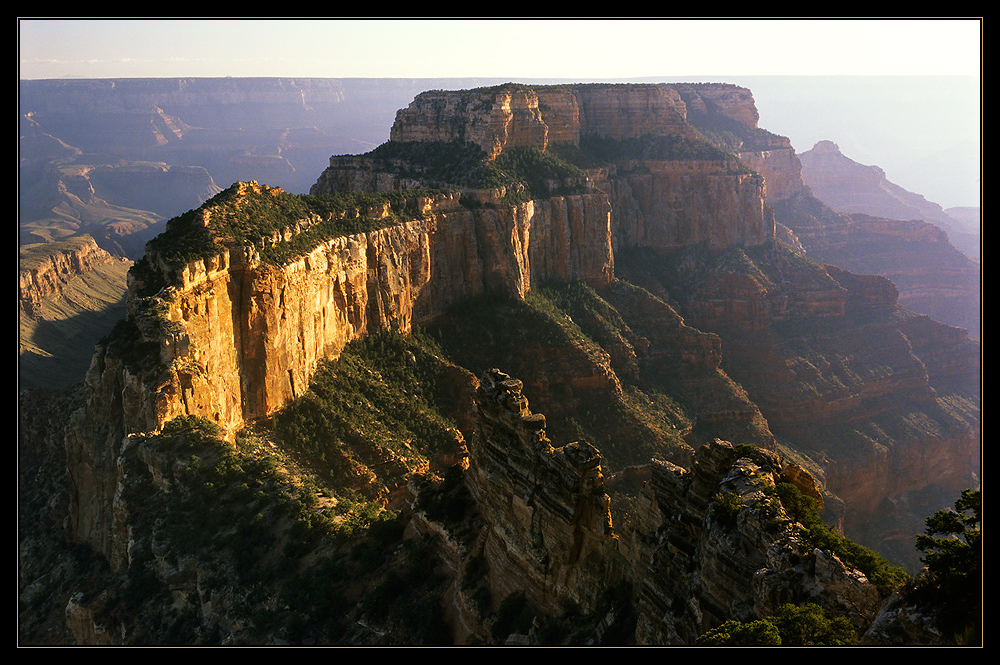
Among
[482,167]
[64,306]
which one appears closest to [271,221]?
[482,167]

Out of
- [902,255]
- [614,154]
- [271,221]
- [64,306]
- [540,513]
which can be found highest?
[614,154]

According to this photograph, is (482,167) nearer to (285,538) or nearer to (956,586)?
(285,538)

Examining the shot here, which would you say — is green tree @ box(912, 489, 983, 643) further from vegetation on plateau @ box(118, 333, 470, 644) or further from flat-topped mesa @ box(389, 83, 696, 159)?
flat-topped mesa @ box(389, 83, 696, 159)

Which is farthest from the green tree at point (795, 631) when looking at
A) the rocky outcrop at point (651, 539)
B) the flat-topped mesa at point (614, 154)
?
the flat-topped mesa at point (614, 154)

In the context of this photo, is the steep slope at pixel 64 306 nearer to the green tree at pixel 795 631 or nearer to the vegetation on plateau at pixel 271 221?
the vegetation on plateau at pixel 271 221

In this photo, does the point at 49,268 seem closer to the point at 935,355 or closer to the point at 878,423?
the point at 878,423

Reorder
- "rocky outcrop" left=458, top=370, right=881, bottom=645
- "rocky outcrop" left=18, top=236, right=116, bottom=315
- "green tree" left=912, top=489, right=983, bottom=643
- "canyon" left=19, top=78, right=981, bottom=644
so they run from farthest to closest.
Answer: "rocky outcrop" left=18, top=236, right=116, bottom=315 < "canyon" left=19, top=78, right=981, bottom=644 < "rocky outcrop" left=458, top=370, right=881, bottom=645 < "green tree" left=912, top=489, right=983, bottom=643

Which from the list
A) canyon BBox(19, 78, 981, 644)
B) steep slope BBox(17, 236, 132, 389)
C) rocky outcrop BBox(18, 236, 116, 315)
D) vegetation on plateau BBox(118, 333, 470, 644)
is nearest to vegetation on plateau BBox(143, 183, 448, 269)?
canyon BBox(19, 78, 981, 644)

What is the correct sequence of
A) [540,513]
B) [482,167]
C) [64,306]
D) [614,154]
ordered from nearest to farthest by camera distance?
1. [540,513]
2. [482,167]
3. [614,154]
4. [64,306]

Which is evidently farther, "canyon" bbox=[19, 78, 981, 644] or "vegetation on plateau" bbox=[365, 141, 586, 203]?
"vegetation on plateau" bbox=[365, 141, 586, 203]
